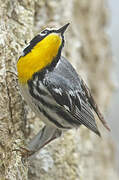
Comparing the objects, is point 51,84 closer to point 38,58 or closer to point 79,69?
point 38,58

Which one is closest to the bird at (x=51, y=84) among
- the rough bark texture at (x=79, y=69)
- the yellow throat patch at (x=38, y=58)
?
the yellow throat patch at (x=38, y=58)

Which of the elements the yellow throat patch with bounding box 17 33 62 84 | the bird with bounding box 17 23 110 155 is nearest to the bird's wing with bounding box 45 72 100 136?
the bird with bounding box 17 23 110 155

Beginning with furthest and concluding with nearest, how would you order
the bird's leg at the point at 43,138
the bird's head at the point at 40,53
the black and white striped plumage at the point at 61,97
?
the bird's leg at the point at 43,138 < the black and white striped plumage at the point at 61,97 < the bird's head at the point at 40,53

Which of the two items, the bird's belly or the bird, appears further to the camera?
the bird's belly

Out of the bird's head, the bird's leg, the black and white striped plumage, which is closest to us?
the bird's head

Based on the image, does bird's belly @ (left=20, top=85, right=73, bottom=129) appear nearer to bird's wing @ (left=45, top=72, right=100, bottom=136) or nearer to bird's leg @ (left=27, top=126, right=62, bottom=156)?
bird's wing @ (left=45, top=72, right=100, bottom=136)

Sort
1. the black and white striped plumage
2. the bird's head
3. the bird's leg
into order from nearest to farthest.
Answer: the bird's head < the black and white striped plumage < the bird's leg

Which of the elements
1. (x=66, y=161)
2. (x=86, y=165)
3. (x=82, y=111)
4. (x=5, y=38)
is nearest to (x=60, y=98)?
(x=82, y=111)

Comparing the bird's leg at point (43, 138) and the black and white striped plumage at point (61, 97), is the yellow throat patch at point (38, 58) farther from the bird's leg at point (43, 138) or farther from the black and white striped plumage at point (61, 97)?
the bird's leg at point (43, 138)
